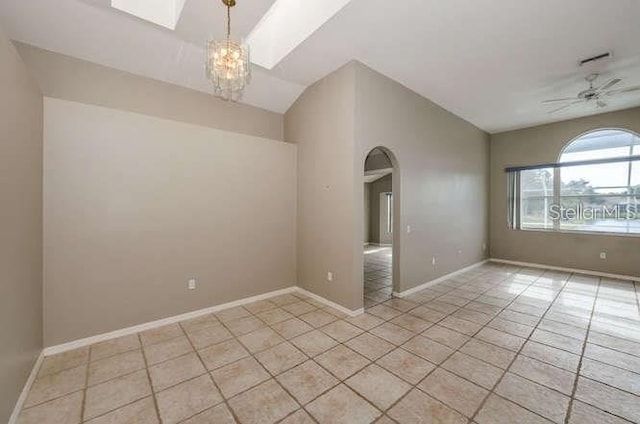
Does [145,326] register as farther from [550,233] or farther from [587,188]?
[587,188]

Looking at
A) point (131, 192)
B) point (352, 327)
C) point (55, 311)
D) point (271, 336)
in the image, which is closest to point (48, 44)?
point (131, 192)

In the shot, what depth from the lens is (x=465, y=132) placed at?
18.1ft

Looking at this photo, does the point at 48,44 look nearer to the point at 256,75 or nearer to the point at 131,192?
the point at 131,192

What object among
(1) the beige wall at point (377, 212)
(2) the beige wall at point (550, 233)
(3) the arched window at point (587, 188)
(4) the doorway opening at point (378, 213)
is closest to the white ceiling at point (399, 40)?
(2) the beige wall at point (550, 233)

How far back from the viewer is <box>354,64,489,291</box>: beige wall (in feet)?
11.5

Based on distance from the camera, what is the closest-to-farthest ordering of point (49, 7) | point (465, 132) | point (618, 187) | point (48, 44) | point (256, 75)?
point (49, 7) < point (48, 44) < point (256, 75) < point (618, 187) < point (465, 132)

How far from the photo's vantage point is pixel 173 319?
3.14 meters

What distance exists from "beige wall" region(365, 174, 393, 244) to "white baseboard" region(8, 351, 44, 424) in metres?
8.79

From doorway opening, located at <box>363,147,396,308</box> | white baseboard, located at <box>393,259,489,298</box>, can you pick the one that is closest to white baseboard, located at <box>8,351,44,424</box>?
white baseboard, located at <box>393,259,489,298</box>

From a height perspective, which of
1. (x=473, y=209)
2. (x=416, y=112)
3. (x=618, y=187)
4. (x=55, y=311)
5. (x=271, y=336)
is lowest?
(x=271, y=336)

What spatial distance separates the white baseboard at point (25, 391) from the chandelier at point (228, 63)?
9.43ft

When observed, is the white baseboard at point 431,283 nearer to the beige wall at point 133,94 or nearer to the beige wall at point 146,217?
the beige wall at point 146,217

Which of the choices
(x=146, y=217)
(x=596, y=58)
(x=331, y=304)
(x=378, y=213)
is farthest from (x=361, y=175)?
(x=378, y=213)

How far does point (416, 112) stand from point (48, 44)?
4.77 meters
